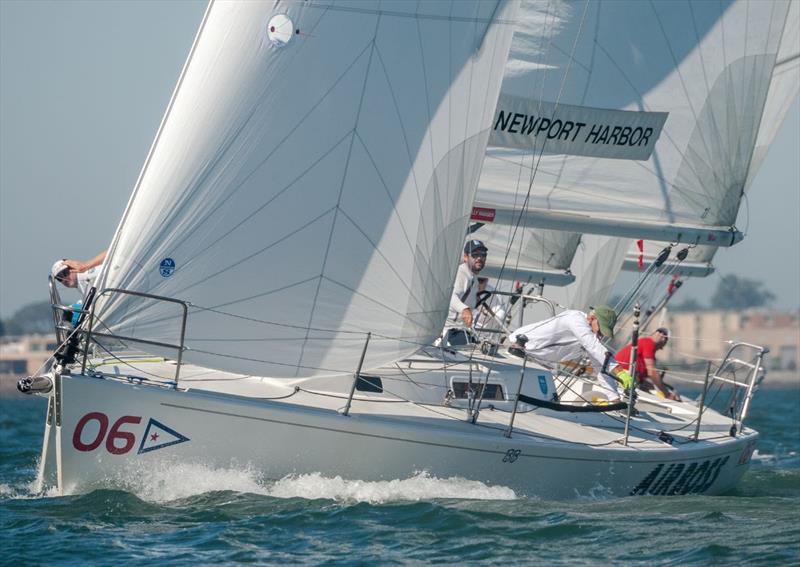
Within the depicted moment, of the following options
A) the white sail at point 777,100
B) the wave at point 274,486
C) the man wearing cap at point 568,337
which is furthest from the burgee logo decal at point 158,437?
the white sail at point 777,100

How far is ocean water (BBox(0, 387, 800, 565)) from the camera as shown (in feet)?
26.1

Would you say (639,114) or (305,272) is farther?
(639,114)

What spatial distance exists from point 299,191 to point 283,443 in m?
1.84

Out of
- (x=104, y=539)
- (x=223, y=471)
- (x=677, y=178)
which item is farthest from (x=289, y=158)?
(x=677, y=178)

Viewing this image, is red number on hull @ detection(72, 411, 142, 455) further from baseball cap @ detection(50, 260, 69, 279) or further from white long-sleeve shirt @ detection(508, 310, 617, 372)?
white long-sleeve shirt @ detection(508, 310, 617, 372)

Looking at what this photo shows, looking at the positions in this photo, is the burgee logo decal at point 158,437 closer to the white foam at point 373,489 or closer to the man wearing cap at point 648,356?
the white foam at point 373,489

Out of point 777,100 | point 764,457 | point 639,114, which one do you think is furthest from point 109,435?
point 764,457

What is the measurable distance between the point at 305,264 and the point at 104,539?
8.18ft

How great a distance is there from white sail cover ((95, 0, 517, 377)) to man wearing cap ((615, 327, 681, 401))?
413cm

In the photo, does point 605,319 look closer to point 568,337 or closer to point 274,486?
point 568,337

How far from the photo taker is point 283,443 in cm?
941

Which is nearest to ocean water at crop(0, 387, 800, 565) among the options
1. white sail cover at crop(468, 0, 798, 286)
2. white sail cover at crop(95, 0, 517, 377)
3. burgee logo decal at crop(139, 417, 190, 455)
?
burgee logo decal at crop(139, 417, 190, 455)

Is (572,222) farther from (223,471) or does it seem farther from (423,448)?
(223,471)

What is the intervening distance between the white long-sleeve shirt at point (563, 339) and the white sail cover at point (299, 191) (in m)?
1.82
